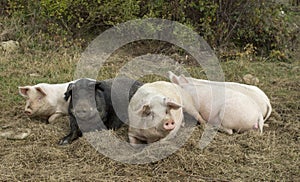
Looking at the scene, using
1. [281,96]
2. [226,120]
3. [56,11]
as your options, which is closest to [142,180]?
[226,120]

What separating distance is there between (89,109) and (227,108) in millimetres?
1349

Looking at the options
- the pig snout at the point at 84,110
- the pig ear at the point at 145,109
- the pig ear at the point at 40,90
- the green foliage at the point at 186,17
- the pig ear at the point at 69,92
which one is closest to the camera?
the pig ear at the point at 145,109

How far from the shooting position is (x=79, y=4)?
820 centimetres

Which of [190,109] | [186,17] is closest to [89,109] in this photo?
[190,109]

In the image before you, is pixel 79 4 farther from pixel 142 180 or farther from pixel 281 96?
pixel 142 180

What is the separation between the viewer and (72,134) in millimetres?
4359

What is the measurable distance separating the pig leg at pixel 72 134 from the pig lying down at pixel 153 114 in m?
0.50

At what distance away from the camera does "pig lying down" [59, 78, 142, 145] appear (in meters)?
4.25

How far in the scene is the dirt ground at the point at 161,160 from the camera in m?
3.67

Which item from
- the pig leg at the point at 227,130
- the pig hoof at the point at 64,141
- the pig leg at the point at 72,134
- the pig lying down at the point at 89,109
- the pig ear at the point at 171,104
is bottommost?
the pig leg at the point at 227,130

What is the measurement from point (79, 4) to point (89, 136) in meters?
4.50

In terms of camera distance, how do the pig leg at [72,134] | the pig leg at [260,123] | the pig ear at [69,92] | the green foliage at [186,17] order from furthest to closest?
the green foliage at [186,17] < the pig leg at [260,123] < the pig ear at [69,92] < the pig leg at [72,134]

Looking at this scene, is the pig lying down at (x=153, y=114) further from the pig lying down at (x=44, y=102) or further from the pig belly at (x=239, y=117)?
the pig lying down at (x=44, y=102)

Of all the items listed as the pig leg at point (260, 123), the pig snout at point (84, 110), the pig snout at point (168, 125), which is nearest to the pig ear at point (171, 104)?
the pig snout at point (168, 125)
